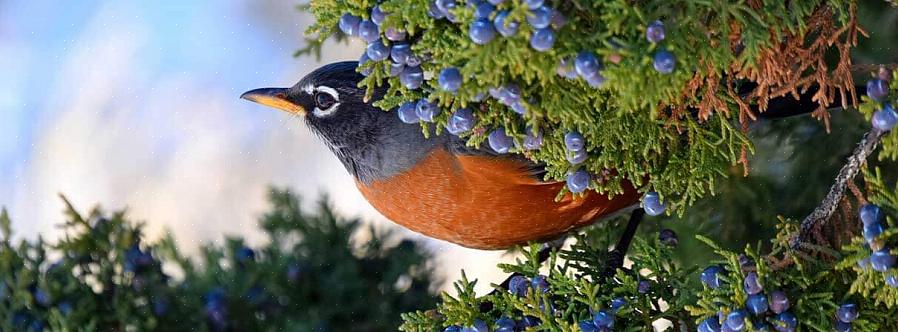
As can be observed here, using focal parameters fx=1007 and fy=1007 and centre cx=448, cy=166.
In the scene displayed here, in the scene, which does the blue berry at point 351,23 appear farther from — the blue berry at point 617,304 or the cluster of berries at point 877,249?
the cluster of berries at point 877,249

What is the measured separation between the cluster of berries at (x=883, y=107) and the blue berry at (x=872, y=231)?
107mm

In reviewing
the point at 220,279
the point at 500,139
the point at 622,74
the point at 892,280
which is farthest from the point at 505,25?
the point at 220,279

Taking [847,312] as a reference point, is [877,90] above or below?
above

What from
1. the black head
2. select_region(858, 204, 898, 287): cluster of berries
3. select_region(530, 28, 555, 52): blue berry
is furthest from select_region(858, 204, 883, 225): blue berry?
the black head

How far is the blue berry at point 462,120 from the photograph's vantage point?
3.82 ft

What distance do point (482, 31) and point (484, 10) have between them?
24 mm

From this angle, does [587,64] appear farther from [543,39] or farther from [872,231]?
[872,231]

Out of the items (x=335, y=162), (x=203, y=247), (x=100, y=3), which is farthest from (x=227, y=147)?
(x=203, y=247)

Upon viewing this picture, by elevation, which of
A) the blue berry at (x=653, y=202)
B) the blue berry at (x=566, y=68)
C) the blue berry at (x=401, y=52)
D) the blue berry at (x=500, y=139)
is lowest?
the blue berry at (x=653, y=202)

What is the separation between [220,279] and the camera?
2053mm

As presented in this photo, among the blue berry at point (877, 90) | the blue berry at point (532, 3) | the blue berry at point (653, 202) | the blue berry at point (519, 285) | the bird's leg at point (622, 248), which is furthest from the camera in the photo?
the bird's leg at point (622, 248)

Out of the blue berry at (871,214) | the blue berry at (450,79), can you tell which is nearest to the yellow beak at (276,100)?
the blue berry at (450,79)

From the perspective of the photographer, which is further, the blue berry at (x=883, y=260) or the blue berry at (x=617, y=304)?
the blue berry at (x=617, y=304)

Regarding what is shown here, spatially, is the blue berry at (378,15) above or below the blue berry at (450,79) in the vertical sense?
above
